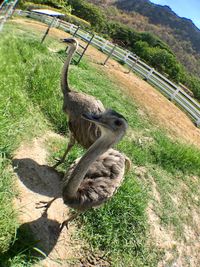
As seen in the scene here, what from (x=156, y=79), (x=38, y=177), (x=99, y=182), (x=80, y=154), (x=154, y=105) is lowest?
(x=156, y=79)

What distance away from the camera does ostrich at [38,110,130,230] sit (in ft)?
14.1

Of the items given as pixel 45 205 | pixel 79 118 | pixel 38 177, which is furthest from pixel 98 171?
pixel 79 118

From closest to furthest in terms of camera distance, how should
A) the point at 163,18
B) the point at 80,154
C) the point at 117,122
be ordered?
1. the point at 117,122
2. the point at 80,154
3. the point at 163,18

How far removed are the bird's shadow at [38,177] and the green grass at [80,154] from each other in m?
0.32

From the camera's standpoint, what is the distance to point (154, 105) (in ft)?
56.7

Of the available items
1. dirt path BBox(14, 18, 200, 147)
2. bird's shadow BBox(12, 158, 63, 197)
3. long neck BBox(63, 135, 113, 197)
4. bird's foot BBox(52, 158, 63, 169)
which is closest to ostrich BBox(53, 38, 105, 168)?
bird's foot BBox(52, 158, 63, 169)

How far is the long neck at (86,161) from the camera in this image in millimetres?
4477

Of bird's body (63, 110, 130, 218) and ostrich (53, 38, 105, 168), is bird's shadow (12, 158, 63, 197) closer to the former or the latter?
ostrich (53, 38, 105, 168)

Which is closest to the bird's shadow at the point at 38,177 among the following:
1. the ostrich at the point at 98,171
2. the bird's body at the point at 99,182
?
the ostrich at the point at 98,171

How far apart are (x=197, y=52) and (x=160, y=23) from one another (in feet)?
49.9

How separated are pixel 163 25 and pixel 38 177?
125 metres

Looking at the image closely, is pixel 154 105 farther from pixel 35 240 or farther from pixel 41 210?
pixel 35 240

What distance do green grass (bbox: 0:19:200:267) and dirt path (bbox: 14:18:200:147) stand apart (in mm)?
3449

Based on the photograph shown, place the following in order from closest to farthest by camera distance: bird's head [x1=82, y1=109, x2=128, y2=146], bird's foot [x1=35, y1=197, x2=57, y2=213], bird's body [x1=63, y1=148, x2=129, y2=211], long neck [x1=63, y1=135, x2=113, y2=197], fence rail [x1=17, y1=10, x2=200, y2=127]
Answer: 1. bird's head [x1=82, y1=109, x2=128, y2=146]
2. long neck [x1=63, y1=135, x2=113, y2=197]
3. bird's body [x1=63, y1=148, x2=129, y2=211]
4. bird's foot [x1=35, y1=197, x2=57, y2=213]
5. fence rail [x1=17, y1=10, x2=200, y2=127]
